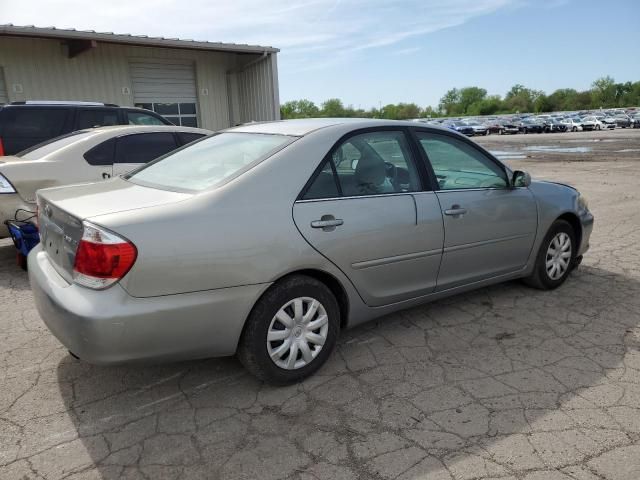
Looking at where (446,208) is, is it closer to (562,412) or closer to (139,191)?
(562,412)

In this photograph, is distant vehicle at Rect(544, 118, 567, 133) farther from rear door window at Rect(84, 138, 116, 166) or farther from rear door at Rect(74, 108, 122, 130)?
rear door window at Rect(84, 138, 116, 166)

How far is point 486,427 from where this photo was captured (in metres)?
2.60

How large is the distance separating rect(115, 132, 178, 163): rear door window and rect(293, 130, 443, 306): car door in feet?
11.6

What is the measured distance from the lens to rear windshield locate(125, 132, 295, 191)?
3.02 metres

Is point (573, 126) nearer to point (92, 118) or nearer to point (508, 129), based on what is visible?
point (508, 129)

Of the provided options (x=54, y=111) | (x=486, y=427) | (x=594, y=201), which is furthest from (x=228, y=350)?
(x=594, y=201)

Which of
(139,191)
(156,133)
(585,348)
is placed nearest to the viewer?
(139,191)

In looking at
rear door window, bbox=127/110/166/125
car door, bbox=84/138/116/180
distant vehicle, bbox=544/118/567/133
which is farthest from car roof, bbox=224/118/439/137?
distant vehicle, bbox=544/118/567/133

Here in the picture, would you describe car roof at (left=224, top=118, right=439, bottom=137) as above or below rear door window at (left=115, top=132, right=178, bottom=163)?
above

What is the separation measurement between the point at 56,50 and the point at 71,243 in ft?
38.6

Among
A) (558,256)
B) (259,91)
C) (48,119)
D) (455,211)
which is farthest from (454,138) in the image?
(259,91)

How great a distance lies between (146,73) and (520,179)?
40.2 feet

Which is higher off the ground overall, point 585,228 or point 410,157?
point 410,157

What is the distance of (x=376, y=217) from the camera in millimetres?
3217
